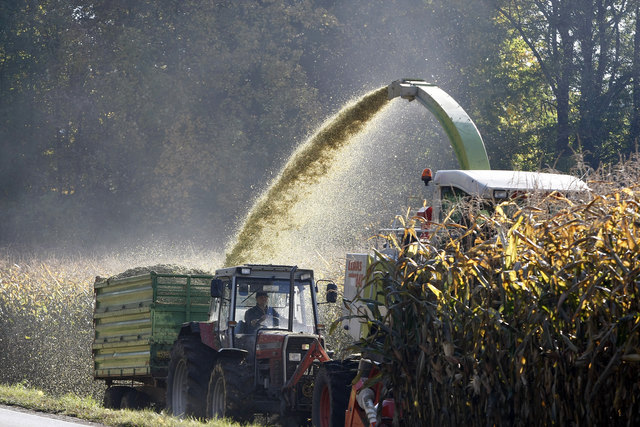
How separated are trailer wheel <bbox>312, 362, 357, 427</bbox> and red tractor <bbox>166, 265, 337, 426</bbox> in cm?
106

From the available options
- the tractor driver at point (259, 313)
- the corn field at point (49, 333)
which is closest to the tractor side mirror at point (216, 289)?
the tractor driver at point (259, 313)

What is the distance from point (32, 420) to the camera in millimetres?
13523

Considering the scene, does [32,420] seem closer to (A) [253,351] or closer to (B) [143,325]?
(B) [143,325]

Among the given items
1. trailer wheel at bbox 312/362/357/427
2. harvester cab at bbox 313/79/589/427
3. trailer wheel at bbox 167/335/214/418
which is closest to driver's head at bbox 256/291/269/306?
trailer wheel at bbox 167/335/214/418

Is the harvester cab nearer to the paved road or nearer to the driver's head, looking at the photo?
the driver's head

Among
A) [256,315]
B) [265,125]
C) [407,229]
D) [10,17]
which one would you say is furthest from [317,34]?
[407,229]

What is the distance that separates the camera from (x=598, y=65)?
32.4 metres

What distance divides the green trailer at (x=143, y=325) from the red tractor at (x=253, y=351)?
1118 millimetres

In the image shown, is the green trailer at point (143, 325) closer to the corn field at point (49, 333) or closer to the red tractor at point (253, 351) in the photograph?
the red tractor at point (253, 351)

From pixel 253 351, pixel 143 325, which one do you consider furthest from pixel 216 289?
pixel 143 325

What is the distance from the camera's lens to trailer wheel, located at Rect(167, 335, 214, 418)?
13.7m

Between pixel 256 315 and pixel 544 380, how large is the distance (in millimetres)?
6826

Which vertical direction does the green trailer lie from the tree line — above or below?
below

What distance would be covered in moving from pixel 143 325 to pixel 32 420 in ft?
8.96
